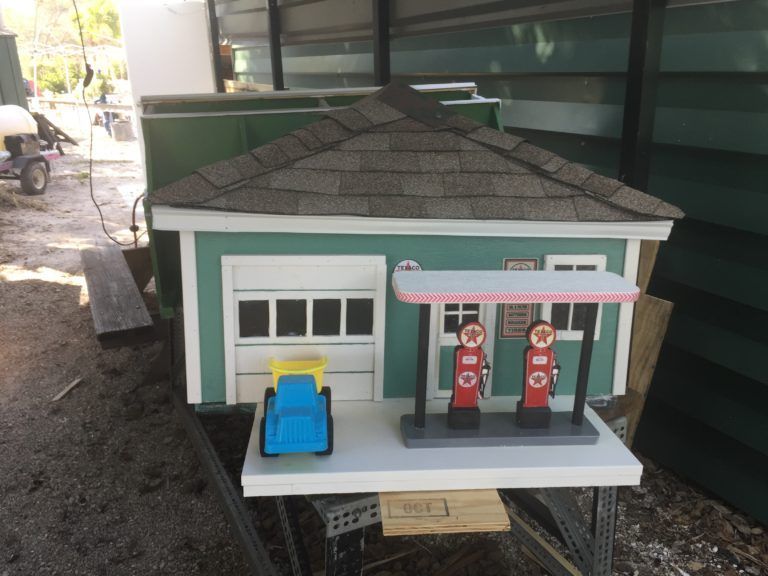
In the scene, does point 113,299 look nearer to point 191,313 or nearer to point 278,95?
point 278,95

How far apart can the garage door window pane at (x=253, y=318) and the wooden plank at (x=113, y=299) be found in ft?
7.39

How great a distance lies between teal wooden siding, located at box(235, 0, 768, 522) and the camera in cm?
293

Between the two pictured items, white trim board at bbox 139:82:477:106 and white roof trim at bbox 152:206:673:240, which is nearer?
white roof trim at bbox 152:206:673:240

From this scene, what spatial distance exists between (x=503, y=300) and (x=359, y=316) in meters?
0.57

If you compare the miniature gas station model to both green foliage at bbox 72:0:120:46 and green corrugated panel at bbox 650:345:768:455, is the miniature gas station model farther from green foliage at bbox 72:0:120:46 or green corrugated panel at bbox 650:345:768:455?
green foliage at bbox 72:0:120:46

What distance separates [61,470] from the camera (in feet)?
13.0

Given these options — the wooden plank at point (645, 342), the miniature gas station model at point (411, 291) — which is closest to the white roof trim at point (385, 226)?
the miniature gas station model at point (411, 291)

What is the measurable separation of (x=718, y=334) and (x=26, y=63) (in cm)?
4618

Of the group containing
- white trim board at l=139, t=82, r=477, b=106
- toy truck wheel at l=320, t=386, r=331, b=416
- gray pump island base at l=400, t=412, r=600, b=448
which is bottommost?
gray pump island base at l=400, t=412, r=600, b=448

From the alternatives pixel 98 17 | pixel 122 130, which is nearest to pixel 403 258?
pixel 122 130

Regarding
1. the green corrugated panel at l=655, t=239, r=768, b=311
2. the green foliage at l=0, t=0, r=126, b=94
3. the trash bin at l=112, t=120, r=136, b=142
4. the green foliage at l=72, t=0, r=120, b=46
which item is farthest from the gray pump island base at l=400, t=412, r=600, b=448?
the green foliage at l=72, t=0, r=120, b=46

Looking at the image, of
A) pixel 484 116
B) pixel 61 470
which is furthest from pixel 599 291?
pixel 61 470

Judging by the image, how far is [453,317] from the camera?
225cm

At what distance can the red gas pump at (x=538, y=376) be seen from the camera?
6.56 feet
